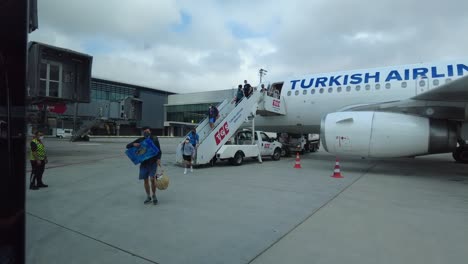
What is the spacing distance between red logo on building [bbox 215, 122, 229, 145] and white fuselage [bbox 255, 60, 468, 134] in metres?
3.51

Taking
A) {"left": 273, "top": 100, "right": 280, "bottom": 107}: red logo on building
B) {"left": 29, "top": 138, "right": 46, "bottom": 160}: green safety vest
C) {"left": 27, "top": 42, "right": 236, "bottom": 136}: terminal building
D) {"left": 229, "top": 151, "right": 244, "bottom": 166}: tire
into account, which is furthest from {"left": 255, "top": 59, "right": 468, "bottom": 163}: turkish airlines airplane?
{"left": 29, "top": 138, "right": 46, "bottom": 160}: green safety vest

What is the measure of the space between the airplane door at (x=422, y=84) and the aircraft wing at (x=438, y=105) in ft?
5.20

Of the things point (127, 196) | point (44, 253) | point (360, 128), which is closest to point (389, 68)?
point (360, 128)

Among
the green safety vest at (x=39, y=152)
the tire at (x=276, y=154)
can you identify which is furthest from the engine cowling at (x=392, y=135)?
the green safety vest at (x=39, y=152)

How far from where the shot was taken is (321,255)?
3197 millimetres

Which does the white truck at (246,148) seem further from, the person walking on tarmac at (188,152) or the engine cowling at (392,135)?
the engine cowling at (392,135)

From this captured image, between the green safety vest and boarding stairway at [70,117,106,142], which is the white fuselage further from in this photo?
boarding stairway at [70,117,106,142]

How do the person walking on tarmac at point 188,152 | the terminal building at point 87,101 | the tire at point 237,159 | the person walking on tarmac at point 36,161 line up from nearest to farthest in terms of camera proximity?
1. the person walking on tarmac at point 36,161
2. the person walking on tarmac at point 188,152
3. the terminal building at point 87,101
4. the tire at point 237,159

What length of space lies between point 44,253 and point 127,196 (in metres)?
2.73

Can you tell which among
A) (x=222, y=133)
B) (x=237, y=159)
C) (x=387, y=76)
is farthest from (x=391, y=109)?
(x=222, y=133)

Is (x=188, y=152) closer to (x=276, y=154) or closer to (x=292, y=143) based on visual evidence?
(x=276, y=154)

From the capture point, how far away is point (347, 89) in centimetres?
1127

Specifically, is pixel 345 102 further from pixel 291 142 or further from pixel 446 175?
pixel 291 142

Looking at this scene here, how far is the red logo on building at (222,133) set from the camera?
1075cm
